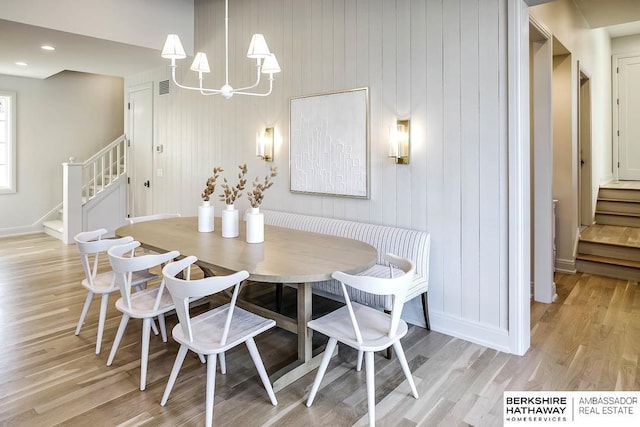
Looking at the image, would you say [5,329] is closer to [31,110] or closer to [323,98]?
[323,98]

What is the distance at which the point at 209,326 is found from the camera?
7.63 ft

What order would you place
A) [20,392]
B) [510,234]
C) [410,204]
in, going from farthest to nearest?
[410,204]
[510,234]
[20,392]

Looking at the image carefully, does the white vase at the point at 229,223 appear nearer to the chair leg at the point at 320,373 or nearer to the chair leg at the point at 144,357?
the chair leg at the point at 144,357

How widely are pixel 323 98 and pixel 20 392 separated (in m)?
3.15

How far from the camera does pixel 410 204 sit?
3.47 metres

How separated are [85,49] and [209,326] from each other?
4.40 m

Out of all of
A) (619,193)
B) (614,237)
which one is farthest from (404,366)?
(619,193)

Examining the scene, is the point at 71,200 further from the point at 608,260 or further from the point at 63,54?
the point at 608,260

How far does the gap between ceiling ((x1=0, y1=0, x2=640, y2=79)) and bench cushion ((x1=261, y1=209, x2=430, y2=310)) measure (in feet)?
11.1

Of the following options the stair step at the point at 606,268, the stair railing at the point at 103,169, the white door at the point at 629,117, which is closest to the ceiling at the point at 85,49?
the white door at the point at 629,117

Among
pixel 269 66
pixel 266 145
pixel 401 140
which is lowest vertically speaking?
pixel 401 140

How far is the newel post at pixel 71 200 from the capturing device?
255 inches

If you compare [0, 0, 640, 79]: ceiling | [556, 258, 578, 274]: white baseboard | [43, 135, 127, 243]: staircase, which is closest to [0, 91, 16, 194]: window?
[0, 0, 640, 79]: ceiling

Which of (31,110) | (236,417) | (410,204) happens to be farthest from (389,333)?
(31,110)
